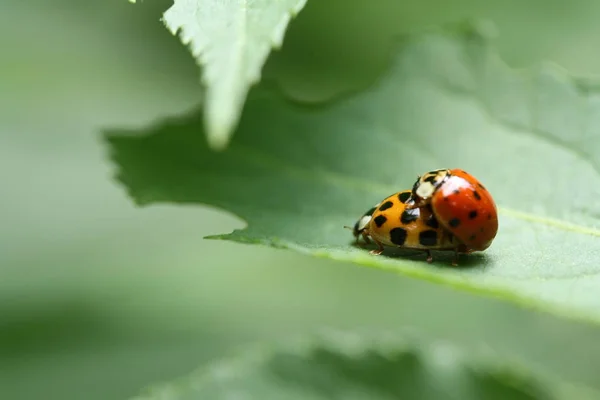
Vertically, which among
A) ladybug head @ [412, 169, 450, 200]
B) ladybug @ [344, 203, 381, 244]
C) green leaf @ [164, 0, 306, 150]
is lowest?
green leaf @ [164, 0, 306, 150]

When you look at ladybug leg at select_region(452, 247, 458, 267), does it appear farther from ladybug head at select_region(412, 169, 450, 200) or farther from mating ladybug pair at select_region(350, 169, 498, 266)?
ladybug head at select_region(412, 169, 450, 200)

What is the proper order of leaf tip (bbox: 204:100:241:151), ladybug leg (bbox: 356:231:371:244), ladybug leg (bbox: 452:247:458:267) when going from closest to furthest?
1. leaf tip (bbox: 204:100:241:151)
2. ladybug leg (bbox: 452:247:458:267)
3. ladybug leg (bbox: 356:231:371:244)

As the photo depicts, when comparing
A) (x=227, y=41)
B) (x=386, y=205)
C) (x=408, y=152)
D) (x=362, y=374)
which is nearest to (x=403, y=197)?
(x=386, y=205)

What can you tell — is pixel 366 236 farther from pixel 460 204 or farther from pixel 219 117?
pixel 219 117

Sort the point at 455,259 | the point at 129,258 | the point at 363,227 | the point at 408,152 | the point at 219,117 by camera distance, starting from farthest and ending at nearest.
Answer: the point at 129,258 → the point at 408,152 → the point at 363,227 → the point at 455,259 → the point at 219,117

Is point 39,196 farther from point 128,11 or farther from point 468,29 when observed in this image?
point 468,29

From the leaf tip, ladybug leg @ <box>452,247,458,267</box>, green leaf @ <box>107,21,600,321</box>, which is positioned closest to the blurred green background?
green leaf @ <box>107,21,600,321</box>

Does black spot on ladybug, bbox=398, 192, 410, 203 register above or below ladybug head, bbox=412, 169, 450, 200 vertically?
below
